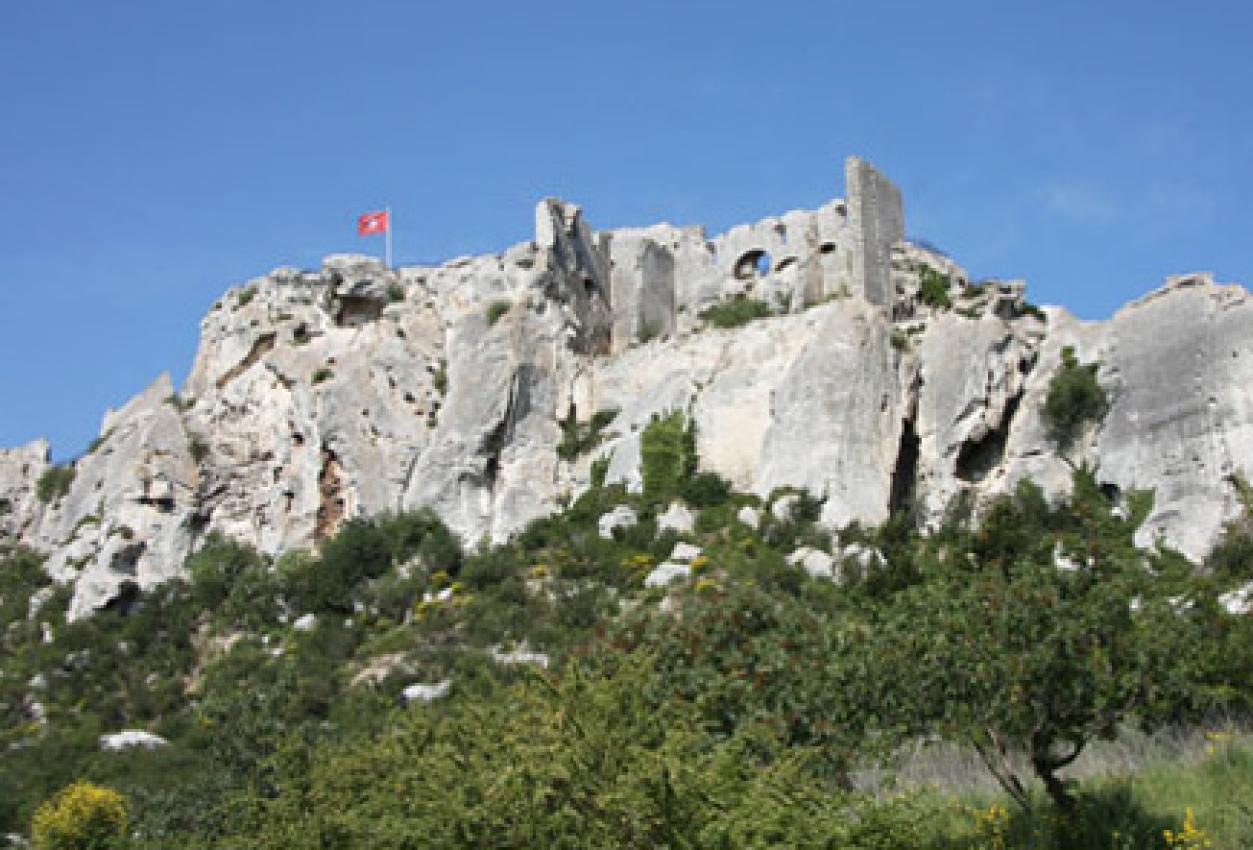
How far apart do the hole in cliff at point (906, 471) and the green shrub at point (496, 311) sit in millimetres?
12981

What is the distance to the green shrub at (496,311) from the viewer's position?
4256cm

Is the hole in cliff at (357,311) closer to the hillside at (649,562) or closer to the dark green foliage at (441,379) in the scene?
the hillside at (649,562)

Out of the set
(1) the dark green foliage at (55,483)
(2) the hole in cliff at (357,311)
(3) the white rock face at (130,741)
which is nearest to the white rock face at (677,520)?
(3) the white rock face at (130,741)

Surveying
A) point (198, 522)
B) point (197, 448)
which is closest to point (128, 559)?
point (198, 522)

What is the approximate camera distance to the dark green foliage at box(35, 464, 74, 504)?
51156 millimetres

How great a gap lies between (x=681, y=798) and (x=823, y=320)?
3037 centimetres

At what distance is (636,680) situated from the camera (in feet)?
42.2

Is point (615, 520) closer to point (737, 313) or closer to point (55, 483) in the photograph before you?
point (737, 313)

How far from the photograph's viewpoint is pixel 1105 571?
14.4 m

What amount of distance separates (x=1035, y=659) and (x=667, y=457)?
2542cm

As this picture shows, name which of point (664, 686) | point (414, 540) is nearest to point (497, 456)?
point (414, 540)

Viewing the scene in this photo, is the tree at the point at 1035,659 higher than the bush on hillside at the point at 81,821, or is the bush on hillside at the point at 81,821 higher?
the bush on hillside at the point at 81,821

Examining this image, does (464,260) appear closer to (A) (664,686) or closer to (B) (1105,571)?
(A) (664,686)

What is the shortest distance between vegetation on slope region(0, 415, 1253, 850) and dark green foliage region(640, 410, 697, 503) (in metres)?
0.08
